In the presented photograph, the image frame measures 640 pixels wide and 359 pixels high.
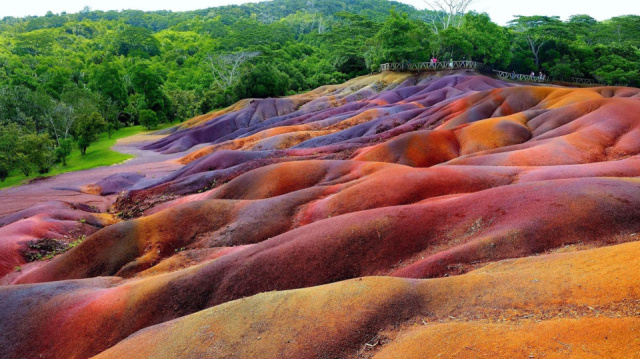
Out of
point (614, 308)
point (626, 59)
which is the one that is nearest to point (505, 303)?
point (614, 308)

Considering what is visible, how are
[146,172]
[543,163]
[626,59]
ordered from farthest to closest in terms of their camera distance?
[626,59] → [146,172] → [543,163]

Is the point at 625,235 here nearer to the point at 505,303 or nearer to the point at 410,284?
the point at 505,303

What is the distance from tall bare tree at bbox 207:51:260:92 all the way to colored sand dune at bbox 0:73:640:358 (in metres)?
59.4

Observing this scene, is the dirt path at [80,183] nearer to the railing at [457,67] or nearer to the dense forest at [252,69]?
the dense forest at [252,69]

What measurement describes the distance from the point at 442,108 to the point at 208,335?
44758 mm

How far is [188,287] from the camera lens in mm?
15531

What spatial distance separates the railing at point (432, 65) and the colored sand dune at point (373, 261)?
160ft

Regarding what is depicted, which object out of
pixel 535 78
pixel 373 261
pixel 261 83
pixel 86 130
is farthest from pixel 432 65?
pixel 373 261

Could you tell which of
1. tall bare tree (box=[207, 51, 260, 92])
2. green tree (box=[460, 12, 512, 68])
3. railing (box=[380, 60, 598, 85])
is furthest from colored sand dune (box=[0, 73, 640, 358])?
tall bare tree (box=[207, 51, 260, 92])

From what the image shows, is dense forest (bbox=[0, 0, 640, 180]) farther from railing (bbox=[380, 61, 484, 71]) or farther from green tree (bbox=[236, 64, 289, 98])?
railing (bbox=[380, 61, 484, 71])

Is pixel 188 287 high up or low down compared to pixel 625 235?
down

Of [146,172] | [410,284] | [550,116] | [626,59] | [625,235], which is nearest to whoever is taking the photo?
[410,284]

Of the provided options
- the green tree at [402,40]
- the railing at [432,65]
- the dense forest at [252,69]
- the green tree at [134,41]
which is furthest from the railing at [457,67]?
the green tree at [134,41]

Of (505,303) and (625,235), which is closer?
(505,303)
